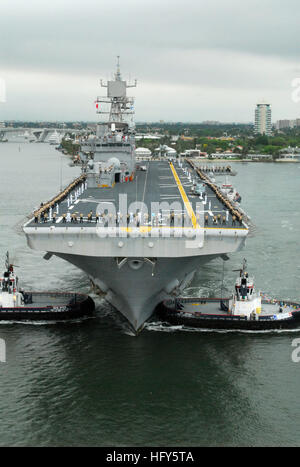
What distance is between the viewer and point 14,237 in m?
41.9

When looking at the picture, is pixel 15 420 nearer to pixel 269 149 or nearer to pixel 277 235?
pixel 277 235

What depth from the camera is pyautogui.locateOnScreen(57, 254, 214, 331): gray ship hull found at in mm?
22234

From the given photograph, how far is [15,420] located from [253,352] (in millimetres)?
9883

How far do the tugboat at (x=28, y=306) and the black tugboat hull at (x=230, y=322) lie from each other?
4127mm

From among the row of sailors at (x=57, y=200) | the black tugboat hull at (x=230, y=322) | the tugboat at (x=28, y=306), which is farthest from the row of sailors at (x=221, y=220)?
the row of sailors at (x=57, y=200)

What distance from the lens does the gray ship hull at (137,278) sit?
22.2 m

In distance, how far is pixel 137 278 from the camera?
73.5ft

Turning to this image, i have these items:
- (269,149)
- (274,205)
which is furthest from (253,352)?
(269,149)

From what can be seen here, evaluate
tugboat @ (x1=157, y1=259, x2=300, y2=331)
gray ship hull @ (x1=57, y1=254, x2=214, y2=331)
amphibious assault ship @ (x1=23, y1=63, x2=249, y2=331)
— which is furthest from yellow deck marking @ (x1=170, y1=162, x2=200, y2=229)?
tugboat @ (x1=157, y1=259, x2=300, y2=331)

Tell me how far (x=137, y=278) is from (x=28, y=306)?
6.22m

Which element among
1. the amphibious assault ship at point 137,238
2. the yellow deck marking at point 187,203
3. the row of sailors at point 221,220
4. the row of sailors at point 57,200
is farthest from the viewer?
the row of sailors at point 57,200

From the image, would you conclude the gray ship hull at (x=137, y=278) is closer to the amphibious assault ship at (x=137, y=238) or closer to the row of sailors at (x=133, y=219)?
the amphibious assault ship at (x=137, y=238)

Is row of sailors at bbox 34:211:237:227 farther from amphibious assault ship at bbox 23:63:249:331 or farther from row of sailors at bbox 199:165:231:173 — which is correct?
row of sailors at bbox 199:165:231:173
